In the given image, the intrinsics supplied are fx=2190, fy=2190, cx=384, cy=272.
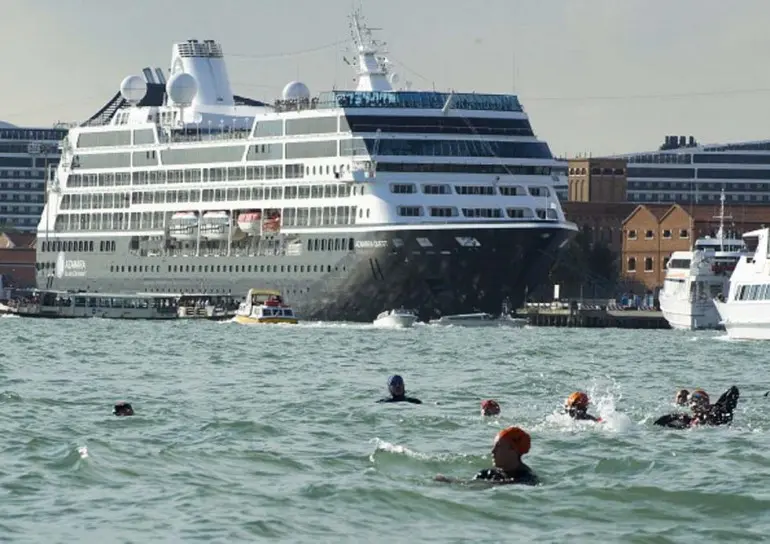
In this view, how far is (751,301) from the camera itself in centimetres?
9219

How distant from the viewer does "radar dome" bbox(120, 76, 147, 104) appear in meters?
Result: 146

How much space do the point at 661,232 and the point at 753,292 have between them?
86.3m

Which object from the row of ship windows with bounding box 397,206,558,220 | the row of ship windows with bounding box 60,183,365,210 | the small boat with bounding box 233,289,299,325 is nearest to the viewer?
the small boat with bounding box 233,289,299,325

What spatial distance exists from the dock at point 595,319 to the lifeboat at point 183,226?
20.4 metres

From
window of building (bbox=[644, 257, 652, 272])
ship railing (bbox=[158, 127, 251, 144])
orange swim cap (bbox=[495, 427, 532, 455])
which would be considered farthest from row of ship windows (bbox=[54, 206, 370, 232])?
orange swim cap (bbox=[495, 427, 532, 455])

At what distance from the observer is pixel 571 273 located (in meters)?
186

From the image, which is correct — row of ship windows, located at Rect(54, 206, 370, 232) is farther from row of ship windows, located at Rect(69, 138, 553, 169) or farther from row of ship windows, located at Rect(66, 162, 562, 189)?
row of ship windows, located at Rect(69, 138, 553, 169)

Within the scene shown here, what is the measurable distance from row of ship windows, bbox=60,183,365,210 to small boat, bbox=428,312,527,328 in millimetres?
10842

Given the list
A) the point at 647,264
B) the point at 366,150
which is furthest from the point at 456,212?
the point at 647,264

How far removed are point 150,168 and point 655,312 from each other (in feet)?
113

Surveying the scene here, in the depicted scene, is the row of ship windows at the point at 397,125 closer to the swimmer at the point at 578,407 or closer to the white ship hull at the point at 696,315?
the white ship hull at the point at 696,315

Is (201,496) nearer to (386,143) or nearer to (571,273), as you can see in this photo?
(386,143)

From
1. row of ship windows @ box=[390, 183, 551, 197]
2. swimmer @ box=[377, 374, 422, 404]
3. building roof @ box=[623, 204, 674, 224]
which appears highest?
building roof @ box=[623, 204, 674, 224]

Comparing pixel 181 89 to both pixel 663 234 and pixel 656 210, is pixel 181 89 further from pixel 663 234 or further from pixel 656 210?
pixel 656 210
